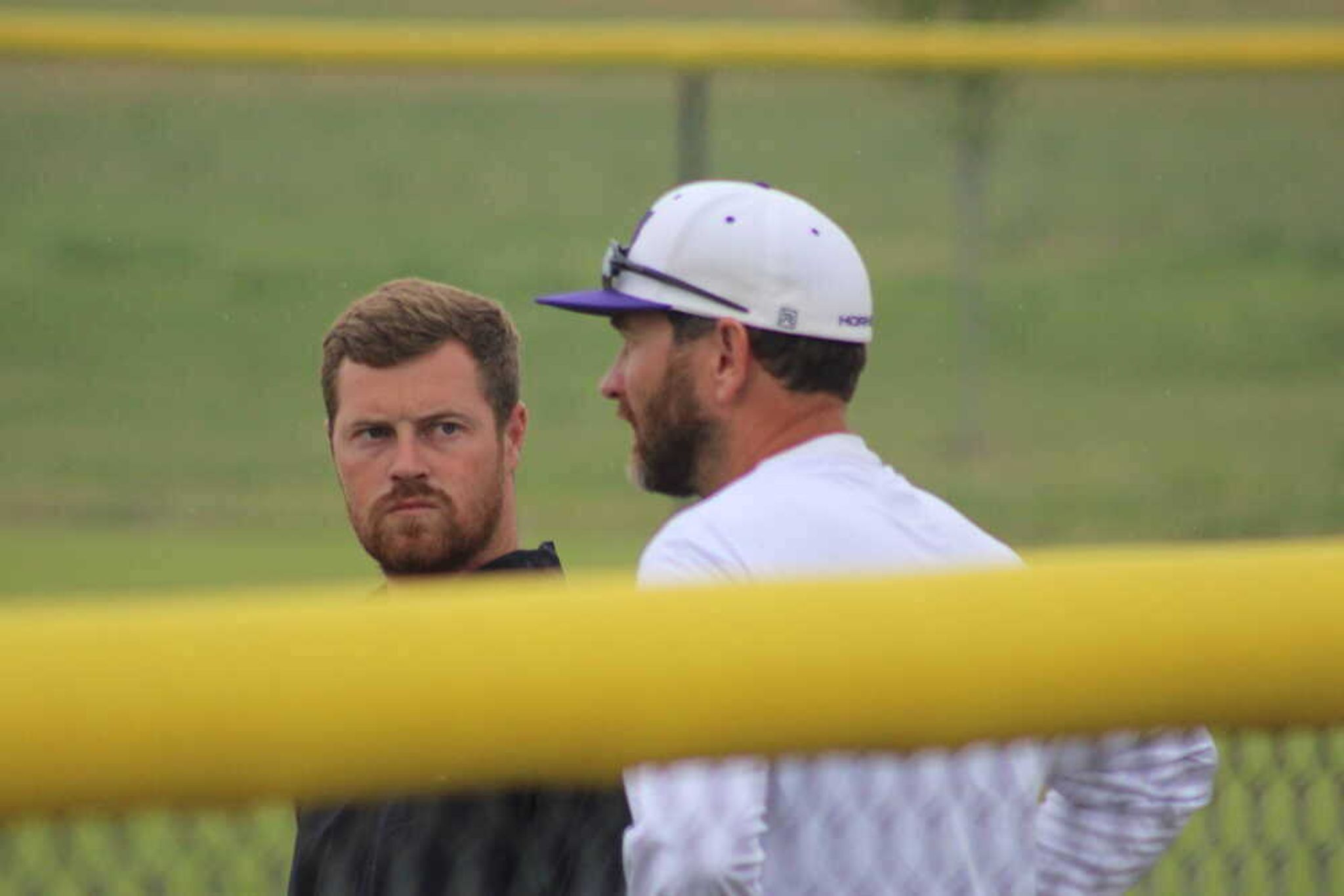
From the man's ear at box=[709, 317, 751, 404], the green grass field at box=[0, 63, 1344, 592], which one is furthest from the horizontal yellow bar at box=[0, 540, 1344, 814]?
the green grass field at box=[0, 63, 1344, 592]

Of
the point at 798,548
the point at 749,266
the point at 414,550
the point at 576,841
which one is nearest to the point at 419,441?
the point at 414,550

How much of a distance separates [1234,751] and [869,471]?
73 centimetres

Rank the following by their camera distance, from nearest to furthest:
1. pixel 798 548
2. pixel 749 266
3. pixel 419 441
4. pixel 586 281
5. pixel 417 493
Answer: pixel 798 548
pixel 417 493
pixel 419 441
pixel 749 266
pixel 586 281

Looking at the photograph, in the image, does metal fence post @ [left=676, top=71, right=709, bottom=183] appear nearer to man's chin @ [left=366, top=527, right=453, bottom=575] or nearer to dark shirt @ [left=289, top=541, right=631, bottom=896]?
man's chin @ [left=366, top=527, right=453, bottom=575]

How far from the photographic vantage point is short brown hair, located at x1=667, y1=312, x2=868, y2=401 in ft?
9.24

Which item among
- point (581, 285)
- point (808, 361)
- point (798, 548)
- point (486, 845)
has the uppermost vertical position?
point (581, 285)

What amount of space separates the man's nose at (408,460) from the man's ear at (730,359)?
423 millimetres

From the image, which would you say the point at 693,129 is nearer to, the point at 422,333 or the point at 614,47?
the point at 614,47

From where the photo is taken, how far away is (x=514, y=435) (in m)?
2.98

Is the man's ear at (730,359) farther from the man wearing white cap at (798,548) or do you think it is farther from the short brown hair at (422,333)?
the short brown hair at (422,333)

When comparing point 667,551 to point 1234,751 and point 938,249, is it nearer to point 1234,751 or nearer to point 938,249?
point 1234,751

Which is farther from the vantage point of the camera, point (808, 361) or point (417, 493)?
point (808, 361)

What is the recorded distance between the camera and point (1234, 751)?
1.95 m

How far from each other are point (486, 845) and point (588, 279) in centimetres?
1076
